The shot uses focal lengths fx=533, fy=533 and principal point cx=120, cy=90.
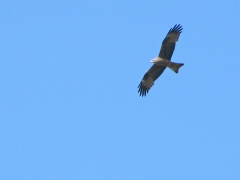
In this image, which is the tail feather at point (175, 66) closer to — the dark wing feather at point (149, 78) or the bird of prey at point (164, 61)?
the bird of prey at point (164, 61)

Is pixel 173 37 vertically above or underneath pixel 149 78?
above

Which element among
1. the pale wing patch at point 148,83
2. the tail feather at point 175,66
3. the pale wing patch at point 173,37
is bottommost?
the tail feather at point 175,66

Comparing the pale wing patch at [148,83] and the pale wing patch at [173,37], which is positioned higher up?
the pale wing patch at [173,37]

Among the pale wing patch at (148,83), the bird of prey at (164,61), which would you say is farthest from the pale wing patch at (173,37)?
the pale wing patch at (148,83)

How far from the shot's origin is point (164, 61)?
21453mm

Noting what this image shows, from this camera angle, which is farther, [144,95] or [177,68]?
[144,95]

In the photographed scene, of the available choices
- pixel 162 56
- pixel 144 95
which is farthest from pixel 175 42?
pixel 144 95

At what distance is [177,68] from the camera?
21.1 meters

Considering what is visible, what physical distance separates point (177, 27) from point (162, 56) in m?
1.55

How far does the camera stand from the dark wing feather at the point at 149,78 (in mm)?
22344

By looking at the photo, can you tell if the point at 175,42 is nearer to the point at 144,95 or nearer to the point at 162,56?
the point at 162,56

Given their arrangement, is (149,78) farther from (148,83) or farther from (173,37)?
(173,37)

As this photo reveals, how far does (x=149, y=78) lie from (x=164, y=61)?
151 centimetres

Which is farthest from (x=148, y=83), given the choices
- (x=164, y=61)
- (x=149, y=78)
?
(x=164, y=61)
